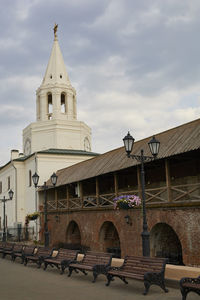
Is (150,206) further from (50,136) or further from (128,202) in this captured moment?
(50,136)

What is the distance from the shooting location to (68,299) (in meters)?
9.05

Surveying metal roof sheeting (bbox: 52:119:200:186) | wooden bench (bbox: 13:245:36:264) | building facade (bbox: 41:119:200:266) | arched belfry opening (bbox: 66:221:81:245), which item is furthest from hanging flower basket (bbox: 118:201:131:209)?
arched belfry opening (bbox: 66:221:81:245)

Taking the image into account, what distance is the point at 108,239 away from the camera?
21.2 metres

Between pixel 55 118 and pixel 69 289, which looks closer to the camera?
pixel 69 289

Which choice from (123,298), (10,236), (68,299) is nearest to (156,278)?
(123,298)

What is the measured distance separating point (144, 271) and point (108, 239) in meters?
11.4

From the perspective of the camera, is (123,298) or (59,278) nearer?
(123,298)

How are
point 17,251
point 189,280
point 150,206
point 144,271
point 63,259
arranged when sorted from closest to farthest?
point 189,280
point 144,271
point 63,259
point 150,206
point 17,251

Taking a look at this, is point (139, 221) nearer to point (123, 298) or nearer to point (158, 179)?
point (158, 179)

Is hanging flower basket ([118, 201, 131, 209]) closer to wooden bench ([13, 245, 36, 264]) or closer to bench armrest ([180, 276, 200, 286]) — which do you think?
wooden bench ([13, 245, 36, 264])

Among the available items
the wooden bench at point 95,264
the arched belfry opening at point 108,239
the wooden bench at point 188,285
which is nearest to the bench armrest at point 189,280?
the wooden bench at point 188,285

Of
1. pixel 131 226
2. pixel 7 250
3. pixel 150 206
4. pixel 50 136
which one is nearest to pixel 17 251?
pixel 7 250

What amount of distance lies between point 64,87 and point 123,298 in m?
28.6

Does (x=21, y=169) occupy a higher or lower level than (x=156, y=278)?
higher
